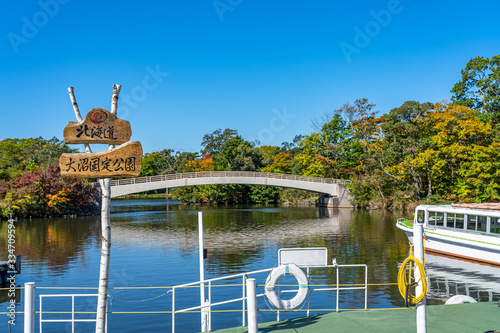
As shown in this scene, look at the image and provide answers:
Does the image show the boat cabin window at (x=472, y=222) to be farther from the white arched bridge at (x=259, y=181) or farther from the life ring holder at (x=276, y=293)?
the white arched bridge at (x=259, y=181)

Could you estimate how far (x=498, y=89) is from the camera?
4528cm

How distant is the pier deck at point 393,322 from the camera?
8.53 meters

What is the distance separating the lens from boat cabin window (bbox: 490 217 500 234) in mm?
21484

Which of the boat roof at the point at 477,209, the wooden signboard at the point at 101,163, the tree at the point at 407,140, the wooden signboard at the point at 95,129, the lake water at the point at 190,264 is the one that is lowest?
the lake water at the point at 190,264

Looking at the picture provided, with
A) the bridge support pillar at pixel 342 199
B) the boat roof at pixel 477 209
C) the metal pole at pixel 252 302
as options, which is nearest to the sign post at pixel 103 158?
the metal pole at pixel 252 302

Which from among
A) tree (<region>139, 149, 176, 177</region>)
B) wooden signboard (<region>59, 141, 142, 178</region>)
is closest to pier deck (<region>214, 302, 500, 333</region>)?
wooden signboard (<region>59, 141, 142, 178</region>)

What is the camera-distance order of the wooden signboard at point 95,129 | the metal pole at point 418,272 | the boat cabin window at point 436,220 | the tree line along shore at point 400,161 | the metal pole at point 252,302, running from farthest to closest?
1. the tree line along shore at point 400,161
2. the boat cabin window at point 436,220
3. the metal pole at point 418,272
4. the metal pole at point 252,302
5. the wooden signboard at point 95,129

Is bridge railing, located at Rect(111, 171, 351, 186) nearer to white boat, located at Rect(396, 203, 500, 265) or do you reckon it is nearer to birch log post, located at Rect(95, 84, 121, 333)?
white boat, located at Rect(396, 203, 500, 265)

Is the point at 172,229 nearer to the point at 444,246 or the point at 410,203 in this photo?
the point at 444,246

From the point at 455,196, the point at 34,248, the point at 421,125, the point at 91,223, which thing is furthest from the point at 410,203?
→ the point at 34,248

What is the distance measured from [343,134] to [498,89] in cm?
2364

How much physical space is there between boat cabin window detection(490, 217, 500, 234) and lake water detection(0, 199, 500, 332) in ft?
6.62

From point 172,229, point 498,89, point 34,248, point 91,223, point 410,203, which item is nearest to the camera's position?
point 34,248

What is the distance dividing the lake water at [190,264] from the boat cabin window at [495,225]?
6.62ft
